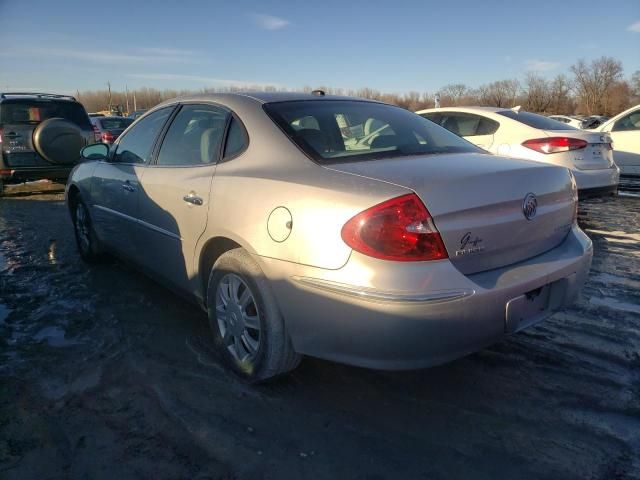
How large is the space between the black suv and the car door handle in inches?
278

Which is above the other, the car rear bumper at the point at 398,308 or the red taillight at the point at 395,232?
the red taillight at the point at 395,232

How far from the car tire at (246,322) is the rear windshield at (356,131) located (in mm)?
672

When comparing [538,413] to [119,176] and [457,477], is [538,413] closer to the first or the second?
[457,477]

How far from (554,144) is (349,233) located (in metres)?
5.22

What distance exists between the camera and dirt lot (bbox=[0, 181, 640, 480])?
206cm

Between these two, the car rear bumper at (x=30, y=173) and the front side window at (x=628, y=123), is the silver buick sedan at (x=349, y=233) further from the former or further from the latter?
the front side window at (x=628, y=123)

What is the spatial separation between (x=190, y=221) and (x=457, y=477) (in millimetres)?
1892

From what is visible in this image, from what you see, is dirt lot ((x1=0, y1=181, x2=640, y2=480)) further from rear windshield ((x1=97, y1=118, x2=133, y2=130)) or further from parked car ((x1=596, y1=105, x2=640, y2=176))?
rear windshield ((x1=97, y1=118, x2=133, y2=130))

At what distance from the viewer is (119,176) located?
3.91 m

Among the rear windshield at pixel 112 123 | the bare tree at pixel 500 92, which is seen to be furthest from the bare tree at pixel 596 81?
the rear windshield at pixel 112 123

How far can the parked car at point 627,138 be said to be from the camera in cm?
927

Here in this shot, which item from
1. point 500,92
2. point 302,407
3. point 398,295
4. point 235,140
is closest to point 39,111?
point 235,140

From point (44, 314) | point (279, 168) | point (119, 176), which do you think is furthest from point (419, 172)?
point (44, 314)

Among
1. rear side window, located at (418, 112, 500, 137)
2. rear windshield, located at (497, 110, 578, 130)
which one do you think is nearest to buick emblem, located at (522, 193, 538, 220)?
rear windshield, located at (497, 110, 578, 130)
